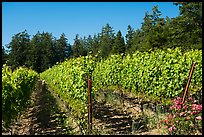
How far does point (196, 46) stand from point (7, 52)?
48.5m

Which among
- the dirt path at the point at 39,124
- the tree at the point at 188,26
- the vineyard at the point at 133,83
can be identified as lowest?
the dirt path at the point at 39,124

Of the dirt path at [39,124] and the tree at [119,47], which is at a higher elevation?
the tree at [119,47]

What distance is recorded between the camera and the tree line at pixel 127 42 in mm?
29344

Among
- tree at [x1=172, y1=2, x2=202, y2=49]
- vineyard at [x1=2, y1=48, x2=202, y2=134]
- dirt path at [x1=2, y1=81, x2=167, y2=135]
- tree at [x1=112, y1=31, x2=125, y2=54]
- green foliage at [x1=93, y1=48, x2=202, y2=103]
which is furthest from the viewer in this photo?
tree at [x1=112, y1=31, x2=125, y2=54]

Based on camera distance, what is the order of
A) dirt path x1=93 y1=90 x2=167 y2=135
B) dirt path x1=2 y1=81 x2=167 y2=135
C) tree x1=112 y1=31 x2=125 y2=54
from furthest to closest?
tree x1=112 y1=31 x2=125 y2=54
dirt path x1=2 y1=81 x2=167 y2=135
dirt path x1=93 y1=90 x2=167 y2=135

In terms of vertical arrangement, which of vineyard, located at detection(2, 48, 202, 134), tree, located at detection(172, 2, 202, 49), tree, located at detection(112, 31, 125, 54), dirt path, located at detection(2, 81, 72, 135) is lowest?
dirt path, located at detection(2, 81, 72, 135)

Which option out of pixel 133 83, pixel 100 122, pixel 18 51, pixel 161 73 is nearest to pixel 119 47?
pixel 18 51

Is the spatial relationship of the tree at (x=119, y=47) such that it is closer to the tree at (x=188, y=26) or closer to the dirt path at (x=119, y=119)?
the tree at (x=188, y=26)

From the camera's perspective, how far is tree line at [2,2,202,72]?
1155 inches

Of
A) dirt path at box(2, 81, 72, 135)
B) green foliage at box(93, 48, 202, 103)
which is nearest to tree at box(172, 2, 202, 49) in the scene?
green foliage at box(93, 48, 202, 103)

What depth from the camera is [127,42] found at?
67.0m

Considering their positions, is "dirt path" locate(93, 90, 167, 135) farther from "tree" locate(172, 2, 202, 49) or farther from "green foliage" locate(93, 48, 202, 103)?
"tree" locate(172, 2, 202, 49)

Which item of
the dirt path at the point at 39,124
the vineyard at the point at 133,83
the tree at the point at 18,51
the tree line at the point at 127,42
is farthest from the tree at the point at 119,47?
the dirt path at the point at 39,124

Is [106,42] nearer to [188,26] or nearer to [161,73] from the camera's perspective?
[188,26]
